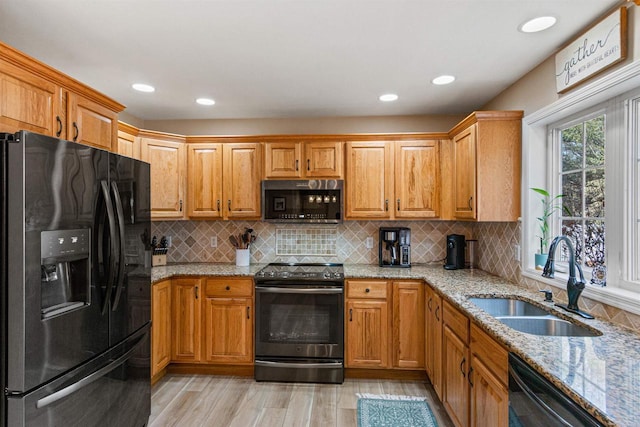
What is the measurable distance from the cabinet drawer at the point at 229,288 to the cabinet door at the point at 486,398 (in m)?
1.89

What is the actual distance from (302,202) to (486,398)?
2167 mm

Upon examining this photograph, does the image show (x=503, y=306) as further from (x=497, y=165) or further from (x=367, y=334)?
(x=367, y=334)

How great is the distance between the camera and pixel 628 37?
1.62m

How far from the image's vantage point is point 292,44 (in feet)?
6.76

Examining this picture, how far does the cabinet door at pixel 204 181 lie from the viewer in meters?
3.39

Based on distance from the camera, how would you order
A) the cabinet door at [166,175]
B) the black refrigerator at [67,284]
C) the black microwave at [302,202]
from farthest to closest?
the black microwave at [302,202] < the cabinet door at [166,175] < the black refrigerator at [67,284]

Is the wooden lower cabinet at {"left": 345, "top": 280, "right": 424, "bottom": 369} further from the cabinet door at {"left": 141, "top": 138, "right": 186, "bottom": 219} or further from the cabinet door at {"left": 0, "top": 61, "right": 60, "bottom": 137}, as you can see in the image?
the cabinet door at {"left": 0, "top": 61, "right": 60, "bottom": 137}

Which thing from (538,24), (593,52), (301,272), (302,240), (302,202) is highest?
(538,24)

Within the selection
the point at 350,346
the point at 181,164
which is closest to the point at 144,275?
the point at 181,164

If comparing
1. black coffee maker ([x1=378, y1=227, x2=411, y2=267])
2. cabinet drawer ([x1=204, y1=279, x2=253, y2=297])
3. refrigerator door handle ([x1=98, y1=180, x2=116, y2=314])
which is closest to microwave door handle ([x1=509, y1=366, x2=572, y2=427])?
refrigerator door handle ([x1=98, y1=180, x2=116, y2=314])

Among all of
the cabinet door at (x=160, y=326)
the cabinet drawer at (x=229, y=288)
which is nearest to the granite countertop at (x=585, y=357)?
the cabinet drawer at (x=229, y=288)

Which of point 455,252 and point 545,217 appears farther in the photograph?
point 455,252

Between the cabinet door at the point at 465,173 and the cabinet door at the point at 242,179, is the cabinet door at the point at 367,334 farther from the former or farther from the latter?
the cabinet door at the point at 242,179

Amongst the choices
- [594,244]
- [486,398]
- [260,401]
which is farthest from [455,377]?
[260,401]
